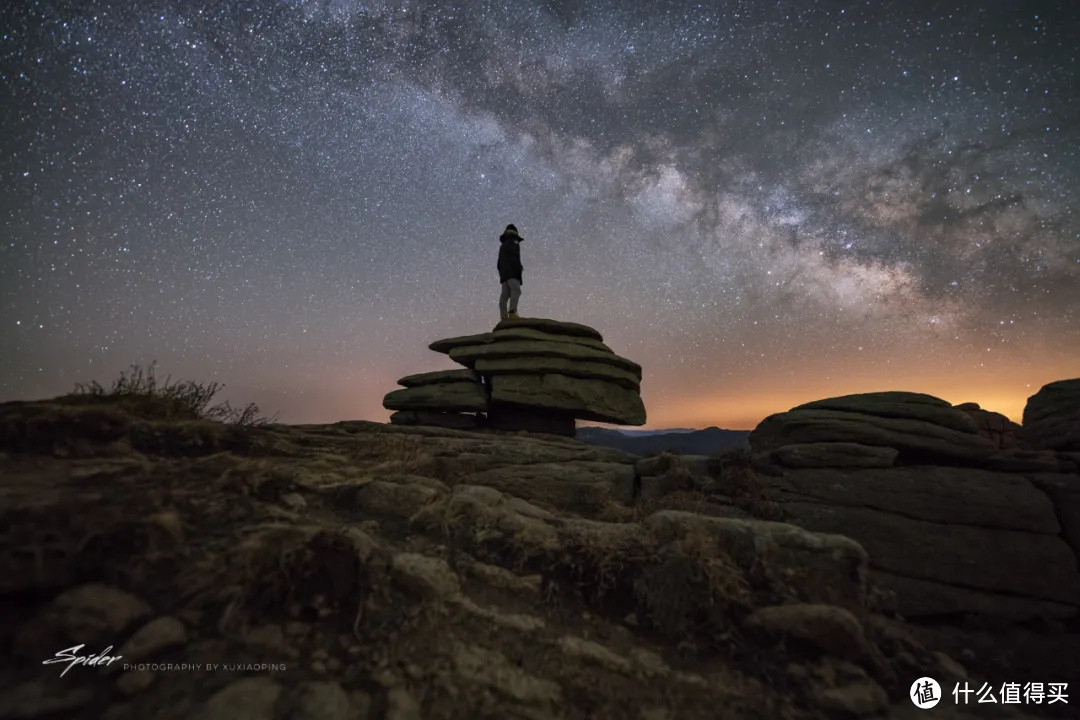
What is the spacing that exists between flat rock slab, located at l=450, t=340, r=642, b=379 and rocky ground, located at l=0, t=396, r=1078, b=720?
919cm

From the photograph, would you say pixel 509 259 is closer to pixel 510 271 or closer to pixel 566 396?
pixel 510 271

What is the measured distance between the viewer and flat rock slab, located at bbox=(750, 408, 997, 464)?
413 inches

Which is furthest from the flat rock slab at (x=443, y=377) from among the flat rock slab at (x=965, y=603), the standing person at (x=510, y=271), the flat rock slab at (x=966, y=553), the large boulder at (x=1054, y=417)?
the large boulder at (x=1054, y=417)

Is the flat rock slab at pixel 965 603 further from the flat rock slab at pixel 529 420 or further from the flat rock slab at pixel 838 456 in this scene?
the flat rock slab at pixel 529 420

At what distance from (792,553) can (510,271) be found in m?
14.9

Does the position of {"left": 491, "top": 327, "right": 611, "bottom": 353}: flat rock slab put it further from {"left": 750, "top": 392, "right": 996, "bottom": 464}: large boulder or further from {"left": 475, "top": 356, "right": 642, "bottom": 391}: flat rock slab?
{"left": 750, "top": 392, "right": 996, "bottom": 464}: large boulder

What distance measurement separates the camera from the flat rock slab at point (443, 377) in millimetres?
14766

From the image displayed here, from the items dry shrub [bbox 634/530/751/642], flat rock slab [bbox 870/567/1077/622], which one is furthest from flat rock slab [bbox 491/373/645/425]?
dry shrub [bbox 634/530/751/642]

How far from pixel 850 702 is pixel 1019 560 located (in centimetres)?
883

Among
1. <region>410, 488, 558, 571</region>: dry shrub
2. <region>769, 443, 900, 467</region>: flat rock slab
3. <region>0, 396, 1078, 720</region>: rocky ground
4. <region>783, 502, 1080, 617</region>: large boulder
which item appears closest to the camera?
<region>0, 396, 1078, 720</region>: rocky ground

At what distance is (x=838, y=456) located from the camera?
33.9ft

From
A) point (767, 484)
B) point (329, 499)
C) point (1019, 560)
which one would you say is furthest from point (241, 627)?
point (1019, 560)

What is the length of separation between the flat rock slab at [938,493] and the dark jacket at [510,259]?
12091 mm

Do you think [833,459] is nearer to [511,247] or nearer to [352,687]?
[352,687]
